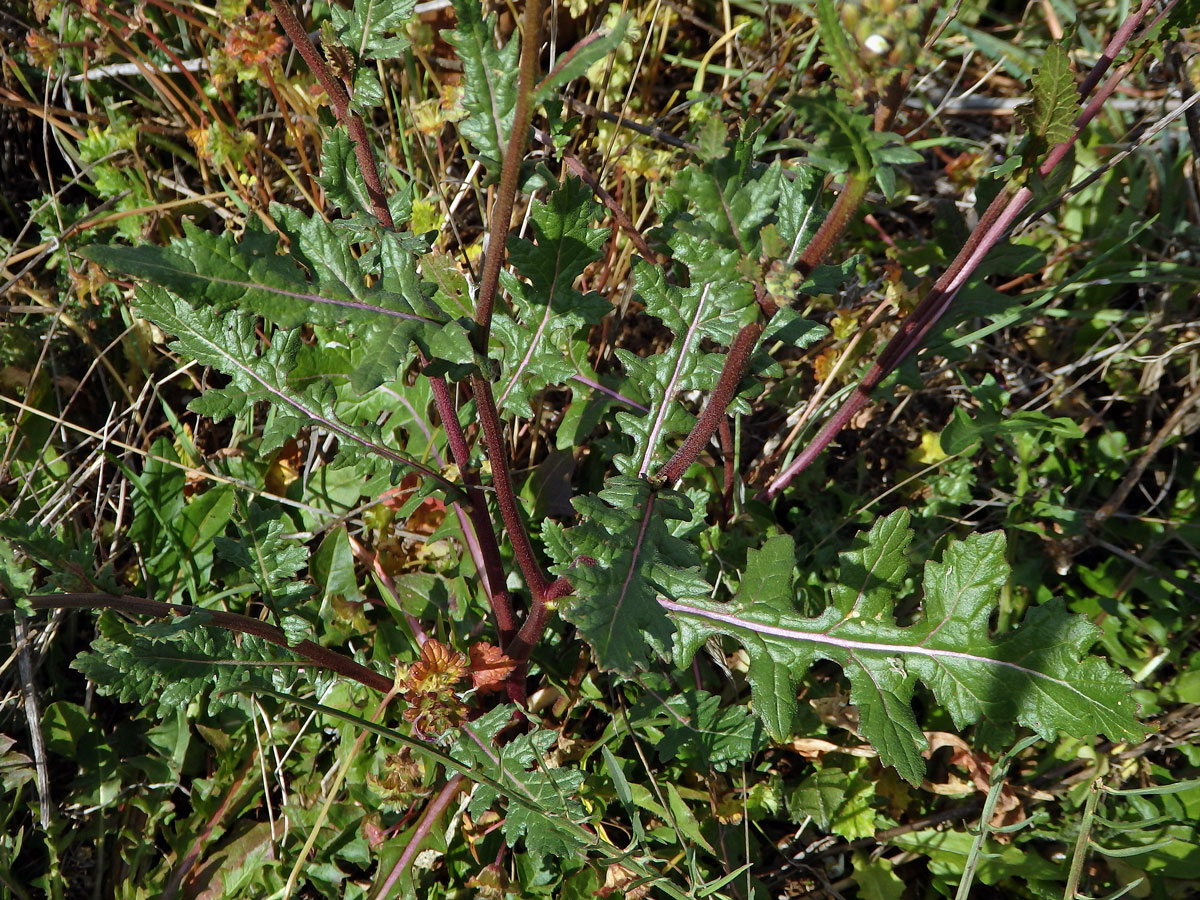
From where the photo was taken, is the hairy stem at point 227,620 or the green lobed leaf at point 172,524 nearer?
the hairy stem at point 227,620

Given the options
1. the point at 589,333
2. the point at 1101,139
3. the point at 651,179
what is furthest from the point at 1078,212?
the point at 589,333

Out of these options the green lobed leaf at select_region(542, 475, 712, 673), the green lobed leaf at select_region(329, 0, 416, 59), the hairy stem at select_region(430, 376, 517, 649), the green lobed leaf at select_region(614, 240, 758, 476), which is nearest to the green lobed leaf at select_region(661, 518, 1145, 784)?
the green lobed leaf at select_region(542, 475, 712, 673)

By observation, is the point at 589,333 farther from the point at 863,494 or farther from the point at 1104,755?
the point at 1104,755

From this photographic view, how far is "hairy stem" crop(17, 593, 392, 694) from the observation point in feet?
5.98

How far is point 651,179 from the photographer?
9.66 feet

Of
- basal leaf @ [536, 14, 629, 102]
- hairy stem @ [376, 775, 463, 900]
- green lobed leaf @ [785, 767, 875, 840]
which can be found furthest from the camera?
green lobed leaf @ [785, 767, 875, 840]

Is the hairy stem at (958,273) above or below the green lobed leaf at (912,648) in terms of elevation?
above

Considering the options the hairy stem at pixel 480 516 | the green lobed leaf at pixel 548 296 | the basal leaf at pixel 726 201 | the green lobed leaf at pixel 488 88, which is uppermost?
the green lobed leaf at pixel 488 88

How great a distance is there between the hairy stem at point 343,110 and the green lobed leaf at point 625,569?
0.79m

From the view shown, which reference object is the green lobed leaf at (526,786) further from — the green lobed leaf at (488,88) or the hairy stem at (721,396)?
the green lobed leaf at (488,88)

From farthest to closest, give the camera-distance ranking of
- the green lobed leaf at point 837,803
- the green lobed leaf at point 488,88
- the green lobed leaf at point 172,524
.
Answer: the green lobed leaf at point 172,524 < the green lobed leaf at point 837,803 < the green lobed leaf at point 488,88

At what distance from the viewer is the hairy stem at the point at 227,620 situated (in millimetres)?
1824

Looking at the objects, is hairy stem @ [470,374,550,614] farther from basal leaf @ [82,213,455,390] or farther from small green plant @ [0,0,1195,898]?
basal leaf @ [82,213,455,390]

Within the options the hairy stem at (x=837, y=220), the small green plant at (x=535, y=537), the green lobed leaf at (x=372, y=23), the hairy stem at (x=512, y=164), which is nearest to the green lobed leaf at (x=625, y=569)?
the small green plant at (x=535, y=537)
